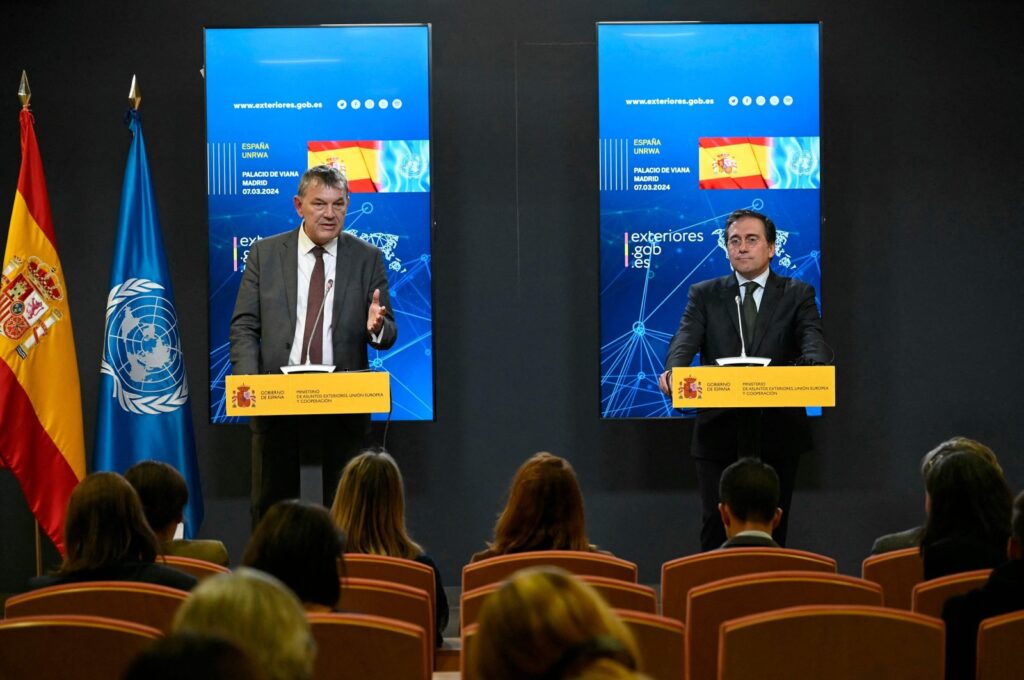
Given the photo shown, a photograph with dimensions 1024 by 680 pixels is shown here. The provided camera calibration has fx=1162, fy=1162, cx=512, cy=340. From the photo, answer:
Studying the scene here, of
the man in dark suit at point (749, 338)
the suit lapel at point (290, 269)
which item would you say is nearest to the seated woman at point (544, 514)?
the man in dark suit at point (749, 338)

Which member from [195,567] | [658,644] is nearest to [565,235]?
[195,567]

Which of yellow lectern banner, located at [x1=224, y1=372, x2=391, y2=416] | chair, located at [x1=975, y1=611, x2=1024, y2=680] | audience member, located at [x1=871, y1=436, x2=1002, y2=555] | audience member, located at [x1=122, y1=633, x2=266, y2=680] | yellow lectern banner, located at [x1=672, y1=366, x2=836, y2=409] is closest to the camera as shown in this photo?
audience member, located at [x1=122, y1=633, x2=266, y2=680]

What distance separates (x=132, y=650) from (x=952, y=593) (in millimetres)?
2012

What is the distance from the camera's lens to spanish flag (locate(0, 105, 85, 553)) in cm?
603

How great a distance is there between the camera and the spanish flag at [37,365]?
6.03 meters

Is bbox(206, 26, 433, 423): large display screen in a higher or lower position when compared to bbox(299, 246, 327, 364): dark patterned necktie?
higher

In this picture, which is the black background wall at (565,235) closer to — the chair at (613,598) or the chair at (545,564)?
the chair at (545,564)

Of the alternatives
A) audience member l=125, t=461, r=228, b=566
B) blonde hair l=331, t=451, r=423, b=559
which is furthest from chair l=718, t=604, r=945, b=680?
audience member l=125, t=461, r=228, b=566

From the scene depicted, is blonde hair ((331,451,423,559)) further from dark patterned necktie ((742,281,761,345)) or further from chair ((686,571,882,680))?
dark patterned necktie ((742,281,761,345))

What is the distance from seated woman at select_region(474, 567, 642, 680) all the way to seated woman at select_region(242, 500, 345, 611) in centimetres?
102

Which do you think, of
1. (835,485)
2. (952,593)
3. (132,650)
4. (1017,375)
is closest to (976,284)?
(1017,375)

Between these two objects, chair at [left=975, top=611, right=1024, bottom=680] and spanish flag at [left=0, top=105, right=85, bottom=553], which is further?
spanish flag at [left=0, top=105, right=85, bottom=553]

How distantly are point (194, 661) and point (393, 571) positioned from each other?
2.23 meters

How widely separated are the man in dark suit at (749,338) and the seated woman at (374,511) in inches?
76.9
